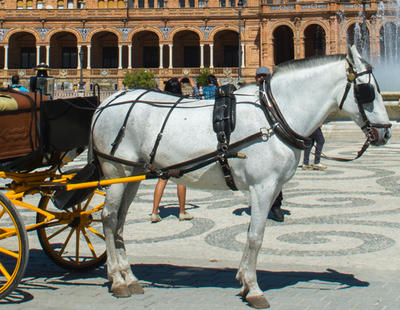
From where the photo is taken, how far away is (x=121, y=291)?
186 inches

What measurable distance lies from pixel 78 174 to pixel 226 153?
1.48 metres

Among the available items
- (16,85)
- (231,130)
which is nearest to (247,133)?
(231,130)

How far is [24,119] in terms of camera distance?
5172 millimetres

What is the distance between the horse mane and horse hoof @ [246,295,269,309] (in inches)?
70.6

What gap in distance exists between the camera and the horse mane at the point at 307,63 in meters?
4.68

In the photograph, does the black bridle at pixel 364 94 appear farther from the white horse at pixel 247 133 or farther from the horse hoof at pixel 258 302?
the horse hoof at pixel 258 302

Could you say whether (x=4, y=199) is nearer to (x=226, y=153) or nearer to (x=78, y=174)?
(x=78, y=174)

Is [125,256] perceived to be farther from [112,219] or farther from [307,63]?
[307,63]

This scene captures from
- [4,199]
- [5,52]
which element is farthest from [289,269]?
[5,52]

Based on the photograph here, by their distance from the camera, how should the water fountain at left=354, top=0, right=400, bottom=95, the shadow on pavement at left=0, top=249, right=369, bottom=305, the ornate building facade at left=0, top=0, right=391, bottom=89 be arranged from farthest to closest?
the ornate building facade at left=0, top=0, right=391, bottom=89, the water fountain at left=354, top=0, right=400, bottom=95, the shadow on pavement at left=0, top=249, right=369, bottom=305

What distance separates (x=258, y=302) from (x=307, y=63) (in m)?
1.94

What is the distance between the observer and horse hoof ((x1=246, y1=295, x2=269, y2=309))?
4355mm

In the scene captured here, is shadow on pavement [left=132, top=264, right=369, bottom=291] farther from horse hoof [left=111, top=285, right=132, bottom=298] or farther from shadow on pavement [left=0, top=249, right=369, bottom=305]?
horse hoof [left=111, top=285, right=132, bottom=298]

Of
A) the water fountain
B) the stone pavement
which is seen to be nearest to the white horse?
the stone pavement
